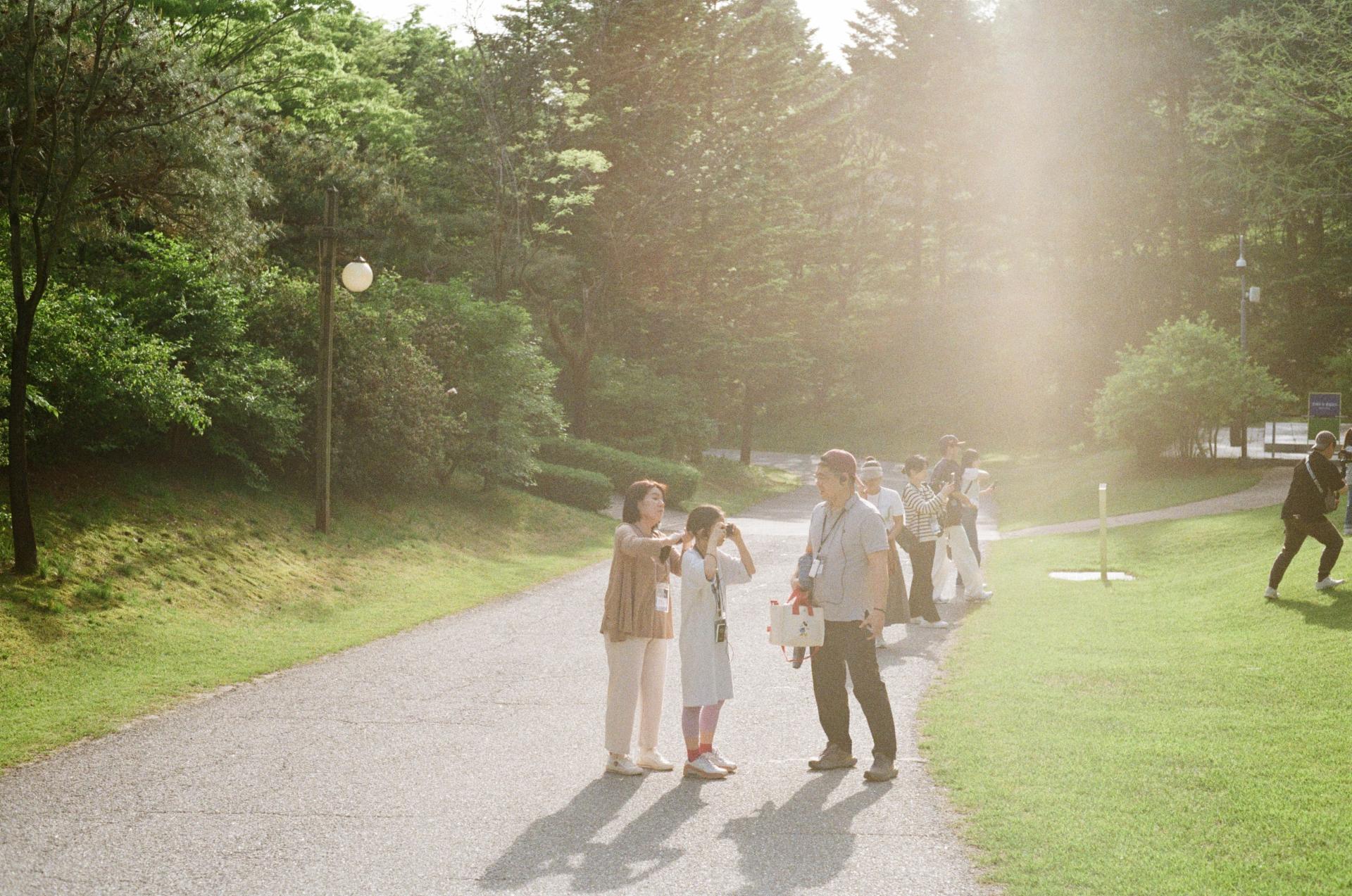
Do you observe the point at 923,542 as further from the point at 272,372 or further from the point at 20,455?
the point at 272,372

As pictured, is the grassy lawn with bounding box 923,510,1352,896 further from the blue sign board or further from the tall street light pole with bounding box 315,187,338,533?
the blue sign board

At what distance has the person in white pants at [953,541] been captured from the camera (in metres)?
15.0

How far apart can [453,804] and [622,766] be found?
112 centimetres

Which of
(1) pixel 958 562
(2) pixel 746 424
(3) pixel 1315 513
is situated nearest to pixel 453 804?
(1) pixel 958 562

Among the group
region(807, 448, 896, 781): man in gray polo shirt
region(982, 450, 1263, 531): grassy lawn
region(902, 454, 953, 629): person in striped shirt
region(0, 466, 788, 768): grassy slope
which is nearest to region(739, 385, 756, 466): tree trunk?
region(982, 450, 1263, 531): grassy lawn

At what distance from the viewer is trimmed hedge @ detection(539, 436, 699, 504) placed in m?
31.6

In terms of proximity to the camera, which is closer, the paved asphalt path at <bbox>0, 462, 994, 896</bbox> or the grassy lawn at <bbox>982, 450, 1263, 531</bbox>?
the paved asphalt path at <bbox>0, 462, 994, 896</bbox>

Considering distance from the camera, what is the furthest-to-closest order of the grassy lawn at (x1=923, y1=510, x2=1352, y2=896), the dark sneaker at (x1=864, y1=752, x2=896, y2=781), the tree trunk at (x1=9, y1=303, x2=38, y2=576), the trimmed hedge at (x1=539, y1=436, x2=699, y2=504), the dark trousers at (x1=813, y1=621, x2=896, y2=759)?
the trimmed hedge at (x1=539, y1=436, x2=699, y2=504)
the tree trunk at (x1=9, y1=303, x2=38, y2=576)
the dark trousers at (x1=813, y1=621, x2=896, y2=759)
the dark sneaker at (x1=864, y1=752, x2=896, y2=781)
the grassy lawn at (x1=923, y1=510, x2=1352, y2=896)

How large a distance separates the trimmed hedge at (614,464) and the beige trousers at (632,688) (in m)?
23.7

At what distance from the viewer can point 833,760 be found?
7.48 meters

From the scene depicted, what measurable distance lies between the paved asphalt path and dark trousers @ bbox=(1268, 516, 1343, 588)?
5628 millimetres

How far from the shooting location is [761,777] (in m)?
7.34

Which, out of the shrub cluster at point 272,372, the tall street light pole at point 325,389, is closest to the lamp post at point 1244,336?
the shrub cluster at point 272,372

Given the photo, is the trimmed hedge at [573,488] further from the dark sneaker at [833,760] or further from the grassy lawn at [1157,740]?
the dark sneaker at [833,760]
